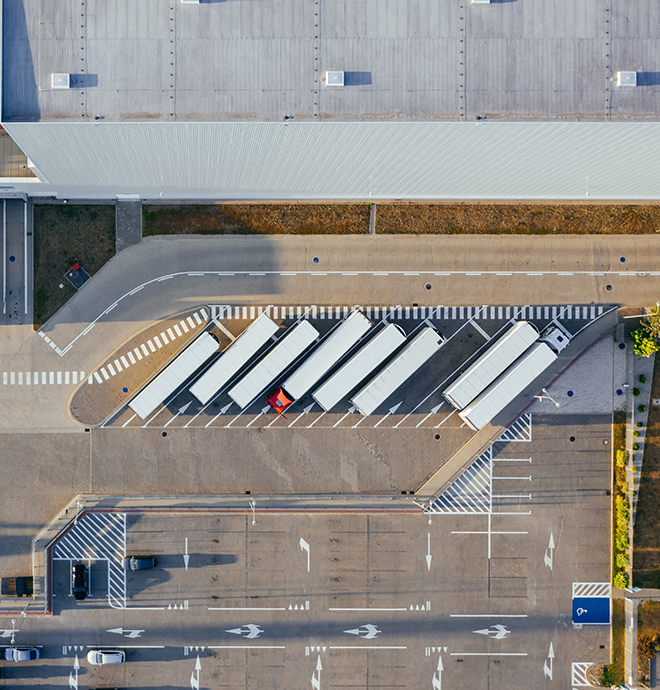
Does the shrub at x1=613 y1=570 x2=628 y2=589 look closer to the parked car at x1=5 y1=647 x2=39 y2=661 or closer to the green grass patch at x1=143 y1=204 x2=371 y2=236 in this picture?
the green grass patch at x1=143 y1=204 x2=371 y2=236

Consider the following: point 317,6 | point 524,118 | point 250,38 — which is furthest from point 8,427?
point 524,118

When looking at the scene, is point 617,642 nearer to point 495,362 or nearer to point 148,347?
point 495,362

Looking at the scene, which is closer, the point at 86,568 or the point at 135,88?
the point at 135,88

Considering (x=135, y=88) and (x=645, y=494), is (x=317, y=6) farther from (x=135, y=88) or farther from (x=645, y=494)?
(x=645, y=494)

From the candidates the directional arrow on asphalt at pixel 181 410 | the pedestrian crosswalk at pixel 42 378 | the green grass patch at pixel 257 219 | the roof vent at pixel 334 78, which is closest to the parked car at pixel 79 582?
→ the directional arrow on asphalt at pixel 181 410

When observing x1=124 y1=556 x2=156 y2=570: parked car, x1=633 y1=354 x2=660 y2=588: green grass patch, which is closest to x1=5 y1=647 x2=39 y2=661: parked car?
x1=124 y1=556 x2=156 y2=570: parked car

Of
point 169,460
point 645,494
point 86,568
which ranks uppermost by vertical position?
point 169,460

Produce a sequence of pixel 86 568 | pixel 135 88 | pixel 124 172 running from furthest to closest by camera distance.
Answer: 1. pixel 86 568
2. pixel 124 172
3. pixel 135 88
